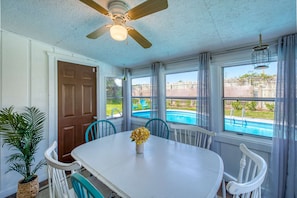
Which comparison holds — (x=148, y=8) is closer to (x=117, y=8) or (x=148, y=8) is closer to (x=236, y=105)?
(x=117, y=8)

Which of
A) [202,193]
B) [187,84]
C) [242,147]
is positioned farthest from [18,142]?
[187,84]

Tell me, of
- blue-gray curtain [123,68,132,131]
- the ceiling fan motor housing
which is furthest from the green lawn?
blue-gray curtain [123,68,132,131]

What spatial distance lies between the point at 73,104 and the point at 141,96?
1706 millimetres

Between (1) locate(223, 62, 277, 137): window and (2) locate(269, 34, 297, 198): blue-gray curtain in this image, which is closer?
(2) locate(269, 34, 297, 198): blue-gray curtain

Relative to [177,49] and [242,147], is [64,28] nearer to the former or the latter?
[177,49]

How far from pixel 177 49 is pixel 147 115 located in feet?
6.25

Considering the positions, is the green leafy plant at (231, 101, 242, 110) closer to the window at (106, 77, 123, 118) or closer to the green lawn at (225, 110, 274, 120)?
the green lawn at (225, 110, 274, 120)

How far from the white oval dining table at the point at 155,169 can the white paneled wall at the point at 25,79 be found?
4.48 ft

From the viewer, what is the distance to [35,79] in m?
2.32

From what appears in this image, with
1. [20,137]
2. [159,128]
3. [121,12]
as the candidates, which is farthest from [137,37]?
[20,137]

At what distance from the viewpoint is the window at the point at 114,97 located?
3574mm

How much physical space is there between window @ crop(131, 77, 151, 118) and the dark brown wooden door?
1176 mm

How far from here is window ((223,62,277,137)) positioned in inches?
80.3

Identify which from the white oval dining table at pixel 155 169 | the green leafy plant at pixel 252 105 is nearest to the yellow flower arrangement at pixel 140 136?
the white oval dining table at pixel 155 169
